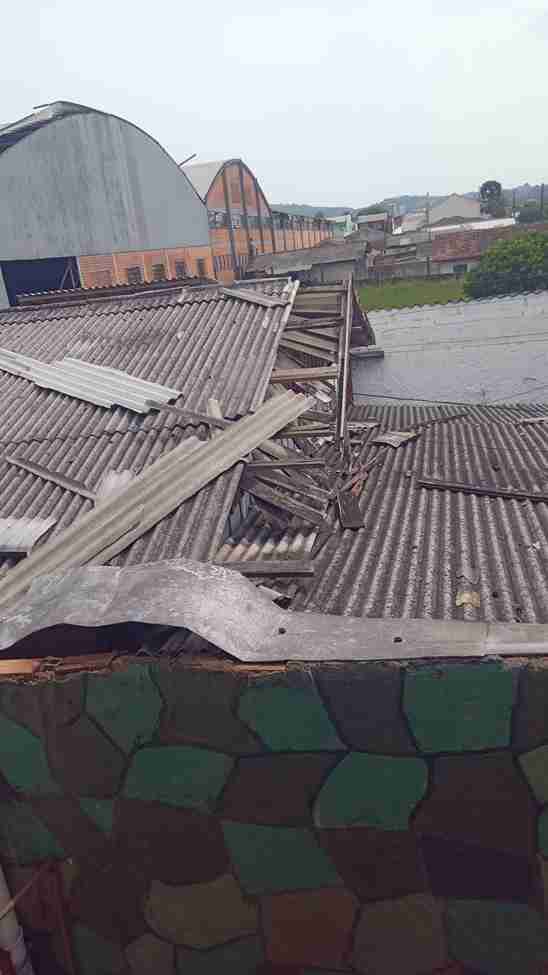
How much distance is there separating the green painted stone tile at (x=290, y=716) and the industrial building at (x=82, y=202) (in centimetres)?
1651

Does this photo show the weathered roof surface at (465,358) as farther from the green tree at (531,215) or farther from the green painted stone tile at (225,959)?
the green tree at (531,215)

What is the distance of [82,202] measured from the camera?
65.4ft

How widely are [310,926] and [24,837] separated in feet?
5.50

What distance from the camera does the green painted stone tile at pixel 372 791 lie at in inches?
123

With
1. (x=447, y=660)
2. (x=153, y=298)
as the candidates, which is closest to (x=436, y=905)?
(x=447, y=660)

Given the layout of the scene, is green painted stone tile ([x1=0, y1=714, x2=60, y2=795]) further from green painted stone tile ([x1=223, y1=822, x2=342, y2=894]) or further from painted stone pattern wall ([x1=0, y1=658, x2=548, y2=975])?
green painted stone tile ([x1=223, y1=822, x2=342, y2=894])

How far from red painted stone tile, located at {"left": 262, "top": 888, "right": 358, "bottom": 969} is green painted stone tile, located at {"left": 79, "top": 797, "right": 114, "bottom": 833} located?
931mm

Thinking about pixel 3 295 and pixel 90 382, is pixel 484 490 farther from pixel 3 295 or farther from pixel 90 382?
pixel 3 295

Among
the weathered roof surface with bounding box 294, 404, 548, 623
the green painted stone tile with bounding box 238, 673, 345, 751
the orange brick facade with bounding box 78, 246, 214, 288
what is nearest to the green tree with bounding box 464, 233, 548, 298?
the orange brick facade with bounding box 78, 246, 214, 288

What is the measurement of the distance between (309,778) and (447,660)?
95cm

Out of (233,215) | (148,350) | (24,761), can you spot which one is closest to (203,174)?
(233,215)

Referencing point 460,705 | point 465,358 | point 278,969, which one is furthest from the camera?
point 465,358

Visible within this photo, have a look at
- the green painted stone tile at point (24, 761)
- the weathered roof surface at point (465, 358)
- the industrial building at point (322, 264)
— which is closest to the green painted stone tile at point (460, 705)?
the green painted stone tile at point (24, 761)

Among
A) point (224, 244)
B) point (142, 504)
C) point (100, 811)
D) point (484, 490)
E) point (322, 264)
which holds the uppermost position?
point (224, 244)
